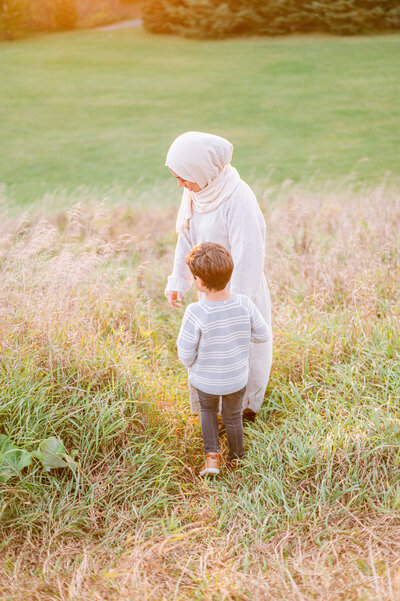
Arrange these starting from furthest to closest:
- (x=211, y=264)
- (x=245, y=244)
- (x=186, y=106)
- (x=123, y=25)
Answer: (x=123, y=25) → (x=186, y=106) → (x=245, y=244) → (x=211, y=264)

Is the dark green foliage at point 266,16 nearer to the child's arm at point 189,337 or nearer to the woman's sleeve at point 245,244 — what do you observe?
the woman's sleeve at point 245,244

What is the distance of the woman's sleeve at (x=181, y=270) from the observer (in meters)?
3.31

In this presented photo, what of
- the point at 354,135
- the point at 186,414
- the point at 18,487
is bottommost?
the point at 354,135

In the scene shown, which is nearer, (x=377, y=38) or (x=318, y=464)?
(x=318, y=464)

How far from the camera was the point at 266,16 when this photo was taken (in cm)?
2323

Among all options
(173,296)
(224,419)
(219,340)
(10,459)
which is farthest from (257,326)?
(10,459)

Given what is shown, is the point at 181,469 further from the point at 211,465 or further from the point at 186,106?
the point at 186,106

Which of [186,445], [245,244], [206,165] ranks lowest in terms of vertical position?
[186,445]

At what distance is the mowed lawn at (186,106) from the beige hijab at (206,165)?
7.60m

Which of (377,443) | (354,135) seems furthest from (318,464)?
(354,135)

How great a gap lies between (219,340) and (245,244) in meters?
0.58

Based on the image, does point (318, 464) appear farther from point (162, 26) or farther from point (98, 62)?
point (162, 26)

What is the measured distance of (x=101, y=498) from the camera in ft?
8.64

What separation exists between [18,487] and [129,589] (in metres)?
0.83
